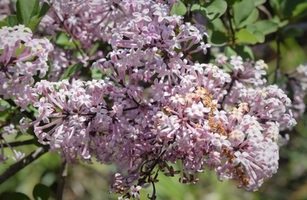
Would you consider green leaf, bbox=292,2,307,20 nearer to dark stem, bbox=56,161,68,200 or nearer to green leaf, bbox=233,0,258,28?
green leaf, bbox=233,0,258,28

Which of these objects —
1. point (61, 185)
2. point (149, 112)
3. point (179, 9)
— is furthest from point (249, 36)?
point (61, 185)

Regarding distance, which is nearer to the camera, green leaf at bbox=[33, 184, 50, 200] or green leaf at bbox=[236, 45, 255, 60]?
green leaf at bbox=[33, 184, 50, 200]

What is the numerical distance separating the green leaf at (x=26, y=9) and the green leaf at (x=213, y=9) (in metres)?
0.58

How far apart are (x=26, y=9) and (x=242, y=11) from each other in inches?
34.5

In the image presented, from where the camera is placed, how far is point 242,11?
1225 millimetres

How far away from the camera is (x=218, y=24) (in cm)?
129

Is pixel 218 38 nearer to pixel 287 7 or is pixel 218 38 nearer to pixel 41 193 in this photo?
pixel 287 7

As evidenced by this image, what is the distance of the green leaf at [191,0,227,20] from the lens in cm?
104

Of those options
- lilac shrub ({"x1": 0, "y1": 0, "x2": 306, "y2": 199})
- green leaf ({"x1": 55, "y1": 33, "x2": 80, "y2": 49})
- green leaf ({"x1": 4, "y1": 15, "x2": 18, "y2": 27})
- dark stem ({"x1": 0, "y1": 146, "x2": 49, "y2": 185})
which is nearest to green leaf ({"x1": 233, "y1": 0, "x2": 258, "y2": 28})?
lilac shrub ({"x1": 0, "y1": 0, "x2": 306, "y2": 199})

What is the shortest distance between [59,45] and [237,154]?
3.25 feet

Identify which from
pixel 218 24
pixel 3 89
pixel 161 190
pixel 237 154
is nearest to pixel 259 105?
pixel 237 154

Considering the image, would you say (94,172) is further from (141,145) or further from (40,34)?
(141,145)

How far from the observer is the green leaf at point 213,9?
104cm

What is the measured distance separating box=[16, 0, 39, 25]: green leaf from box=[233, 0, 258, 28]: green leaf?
32.2 inches
